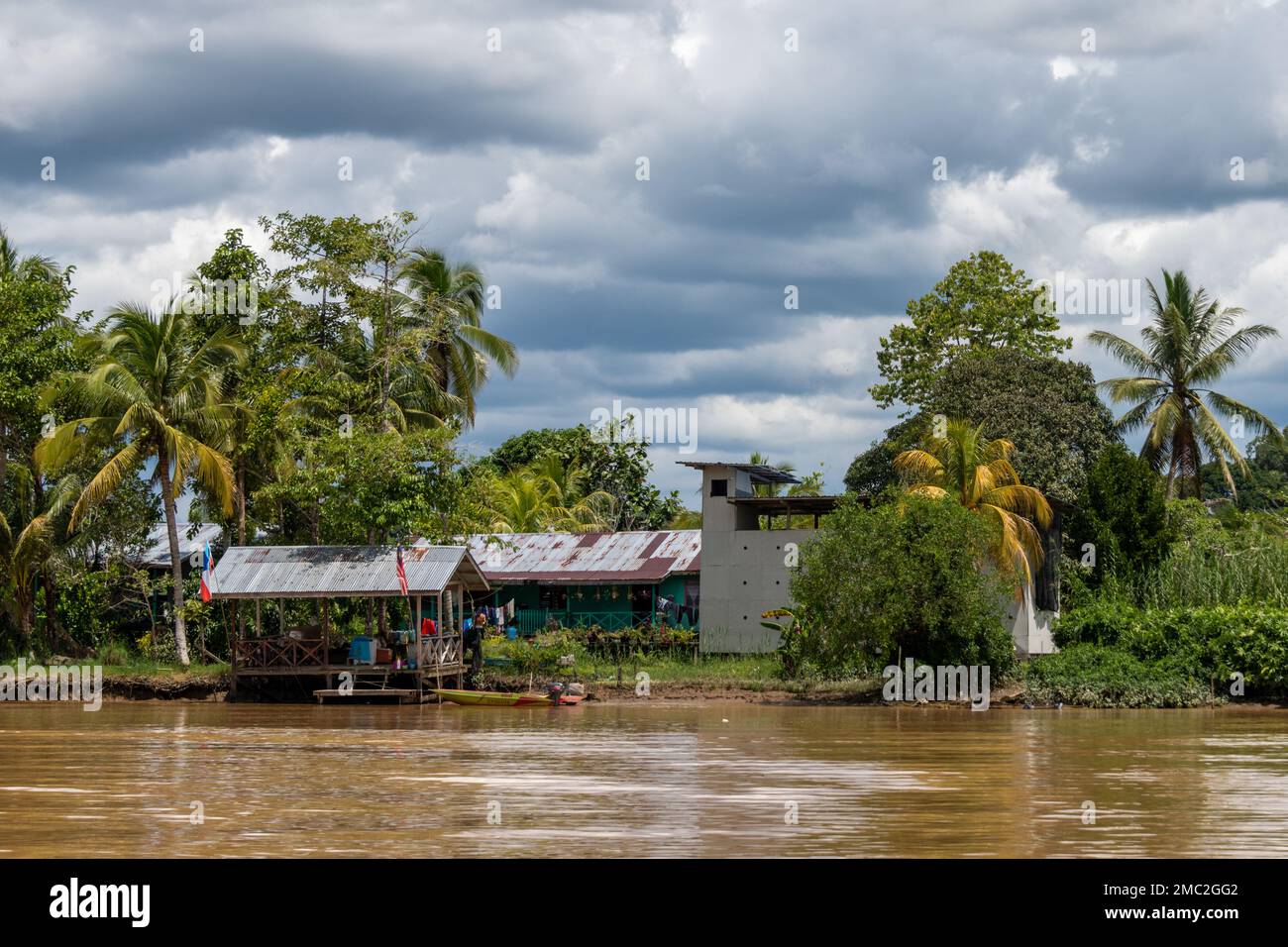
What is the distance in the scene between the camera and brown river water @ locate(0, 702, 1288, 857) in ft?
40.7

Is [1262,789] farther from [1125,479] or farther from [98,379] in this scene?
[98,379]

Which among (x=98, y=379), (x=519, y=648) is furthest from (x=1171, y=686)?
(x=98, y=379)

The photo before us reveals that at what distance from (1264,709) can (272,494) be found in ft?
73.5

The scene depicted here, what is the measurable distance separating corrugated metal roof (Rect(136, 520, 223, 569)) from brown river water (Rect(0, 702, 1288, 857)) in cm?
1570

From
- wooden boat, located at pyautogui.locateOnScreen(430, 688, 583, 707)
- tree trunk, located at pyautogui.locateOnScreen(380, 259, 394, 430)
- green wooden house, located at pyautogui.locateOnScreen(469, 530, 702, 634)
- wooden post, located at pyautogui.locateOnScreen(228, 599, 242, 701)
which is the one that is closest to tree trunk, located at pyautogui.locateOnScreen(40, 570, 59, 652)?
wooden post, located at pyautogui.locateOnScreen(228, 599, 242, 701)

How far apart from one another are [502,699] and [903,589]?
28.2 ft

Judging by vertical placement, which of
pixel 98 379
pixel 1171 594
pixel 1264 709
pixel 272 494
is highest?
pixel 98 379

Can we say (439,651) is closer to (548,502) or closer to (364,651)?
(364,651)

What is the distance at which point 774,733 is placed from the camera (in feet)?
78.0

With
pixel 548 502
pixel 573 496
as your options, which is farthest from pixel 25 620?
pixel 573 496

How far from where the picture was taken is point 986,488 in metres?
33.9
